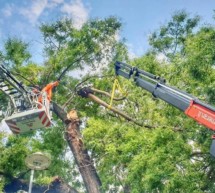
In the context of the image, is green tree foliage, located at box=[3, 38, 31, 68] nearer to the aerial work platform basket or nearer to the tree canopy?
the tree canopy

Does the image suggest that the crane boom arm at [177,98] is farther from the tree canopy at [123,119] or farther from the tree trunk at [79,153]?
the tree trunk at [79,153]

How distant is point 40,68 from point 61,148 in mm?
3830

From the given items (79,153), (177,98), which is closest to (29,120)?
(177,98)

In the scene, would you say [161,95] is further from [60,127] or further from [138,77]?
[60,127]

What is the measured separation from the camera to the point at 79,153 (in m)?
14.2

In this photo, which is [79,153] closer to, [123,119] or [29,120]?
[123,119]

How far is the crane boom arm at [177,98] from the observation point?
7.33 m

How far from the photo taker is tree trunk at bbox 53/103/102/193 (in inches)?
539

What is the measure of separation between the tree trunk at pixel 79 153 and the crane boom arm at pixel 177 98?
5164 mm

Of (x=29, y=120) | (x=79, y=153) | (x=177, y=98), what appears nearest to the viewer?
(x=177, y=98)

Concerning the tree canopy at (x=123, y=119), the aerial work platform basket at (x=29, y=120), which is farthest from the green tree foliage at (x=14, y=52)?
the aerial work platform basket at (x=29, y=120)

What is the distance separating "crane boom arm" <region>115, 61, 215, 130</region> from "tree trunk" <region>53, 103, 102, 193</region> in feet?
16.9

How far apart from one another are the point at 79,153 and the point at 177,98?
7.05 meters

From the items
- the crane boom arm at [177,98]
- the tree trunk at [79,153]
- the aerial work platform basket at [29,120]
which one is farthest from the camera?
the tree trunk at [79,153]
